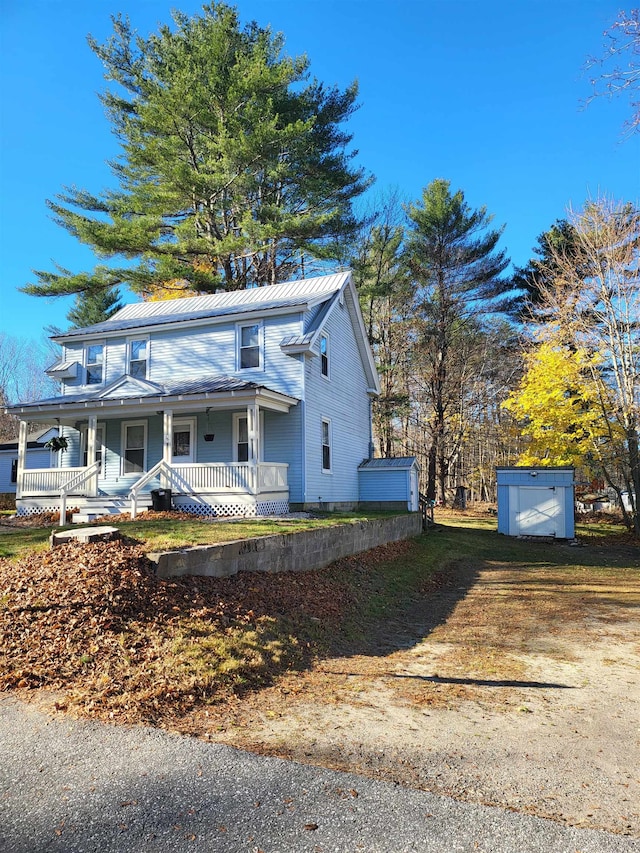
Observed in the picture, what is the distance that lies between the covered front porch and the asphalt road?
33.8ft

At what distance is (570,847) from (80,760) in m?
2.80

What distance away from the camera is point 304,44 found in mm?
25234

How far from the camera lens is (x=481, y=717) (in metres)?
4.53

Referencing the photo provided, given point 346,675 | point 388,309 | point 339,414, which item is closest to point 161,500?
point 339,414

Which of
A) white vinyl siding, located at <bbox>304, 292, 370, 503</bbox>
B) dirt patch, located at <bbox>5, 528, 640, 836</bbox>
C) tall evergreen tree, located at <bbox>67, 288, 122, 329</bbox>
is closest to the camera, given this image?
dirt patch, located at <bbox>5, 528, 640, 836</bbox>

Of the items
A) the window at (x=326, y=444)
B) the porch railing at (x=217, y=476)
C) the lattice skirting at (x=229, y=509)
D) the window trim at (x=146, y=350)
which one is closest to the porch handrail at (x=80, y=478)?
the porch railing at (x=217, y=476)

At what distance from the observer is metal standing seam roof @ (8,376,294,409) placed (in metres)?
14.4

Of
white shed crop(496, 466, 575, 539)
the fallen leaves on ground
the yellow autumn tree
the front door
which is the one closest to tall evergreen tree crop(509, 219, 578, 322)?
the yellow autumn tree

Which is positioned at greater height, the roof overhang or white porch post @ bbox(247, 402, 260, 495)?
the roof overhang

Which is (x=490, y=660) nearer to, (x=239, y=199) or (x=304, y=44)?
(x=239, y=199)

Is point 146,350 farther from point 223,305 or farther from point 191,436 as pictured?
point 191,436

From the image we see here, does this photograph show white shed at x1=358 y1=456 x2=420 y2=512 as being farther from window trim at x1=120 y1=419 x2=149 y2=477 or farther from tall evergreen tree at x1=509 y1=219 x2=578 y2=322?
tall evergreen tree at x1=509 y1=219 x2=578 y2=322

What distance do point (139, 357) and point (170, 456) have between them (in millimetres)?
4971

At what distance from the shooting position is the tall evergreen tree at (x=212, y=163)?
22.3 metres
